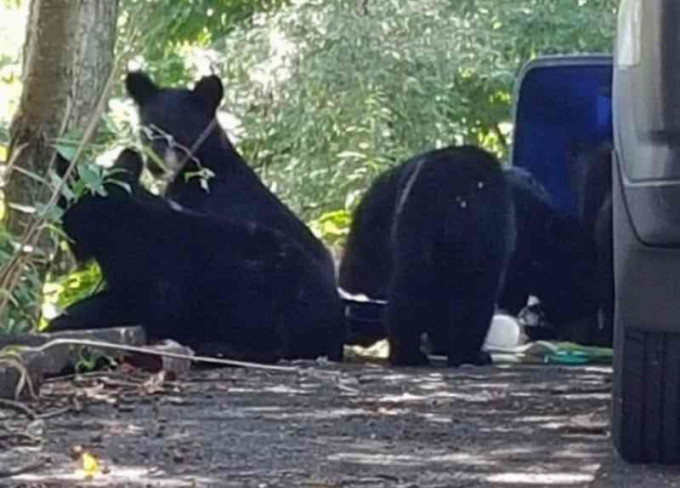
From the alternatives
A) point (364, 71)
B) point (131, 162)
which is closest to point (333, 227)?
point (364, 71)

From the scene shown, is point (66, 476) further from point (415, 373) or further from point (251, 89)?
point (251, 89)

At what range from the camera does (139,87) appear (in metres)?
9.16

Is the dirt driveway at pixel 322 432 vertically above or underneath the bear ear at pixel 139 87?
underneath

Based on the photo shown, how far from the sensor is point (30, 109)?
753cm

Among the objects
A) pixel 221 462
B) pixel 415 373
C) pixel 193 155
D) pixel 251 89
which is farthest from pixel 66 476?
pixel 251 89

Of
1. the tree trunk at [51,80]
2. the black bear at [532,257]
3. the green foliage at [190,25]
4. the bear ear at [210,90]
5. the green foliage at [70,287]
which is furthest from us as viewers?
the green foliage at [190,25]

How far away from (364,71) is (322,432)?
10.1 meters

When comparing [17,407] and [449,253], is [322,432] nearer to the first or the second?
[17,407]

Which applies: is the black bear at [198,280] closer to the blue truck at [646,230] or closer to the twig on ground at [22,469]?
the twig on ground at [22,469]

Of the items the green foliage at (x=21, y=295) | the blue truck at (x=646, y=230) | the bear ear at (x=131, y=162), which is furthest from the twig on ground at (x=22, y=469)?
the bear ear at (x=131, y=162)

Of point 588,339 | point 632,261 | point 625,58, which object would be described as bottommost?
point 588,339

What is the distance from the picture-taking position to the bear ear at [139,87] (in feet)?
29.9

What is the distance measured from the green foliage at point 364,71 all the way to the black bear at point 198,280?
6572 millimetres

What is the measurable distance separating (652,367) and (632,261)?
1.11ft
